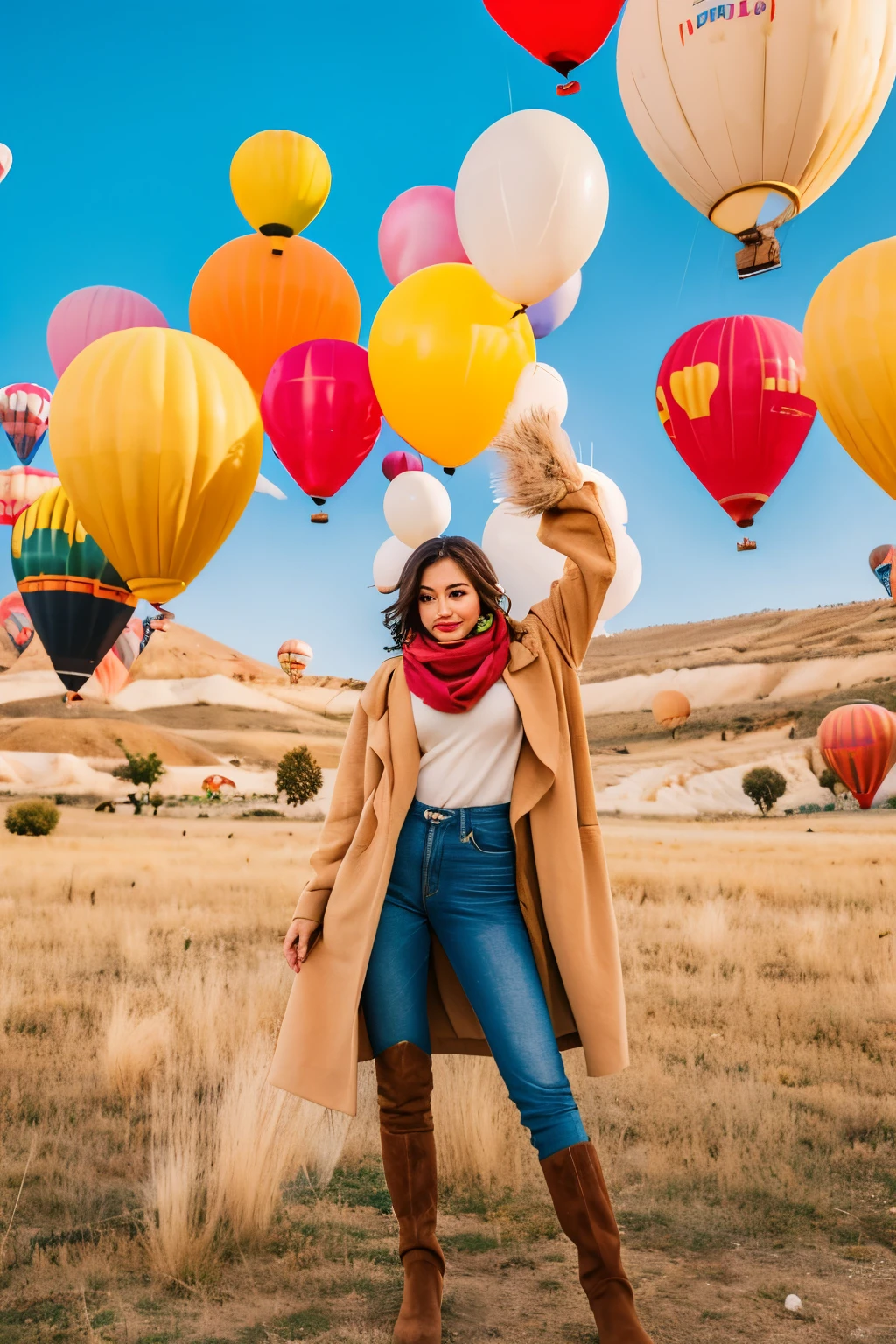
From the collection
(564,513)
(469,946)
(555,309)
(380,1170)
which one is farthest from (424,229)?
(380,1170)

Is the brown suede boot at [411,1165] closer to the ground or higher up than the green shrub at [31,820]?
closer to the ground

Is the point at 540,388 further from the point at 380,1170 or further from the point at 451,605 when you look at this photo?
the point at 380,1170

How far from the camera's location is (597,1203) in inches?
91.1

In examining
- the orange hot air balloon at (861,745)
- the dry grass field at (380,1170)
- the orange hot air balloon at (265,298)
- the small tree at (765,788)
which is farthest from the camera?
the small tree at (765,788)

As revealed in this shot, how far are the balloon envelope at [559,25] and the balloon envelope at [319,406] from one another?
2150 mm

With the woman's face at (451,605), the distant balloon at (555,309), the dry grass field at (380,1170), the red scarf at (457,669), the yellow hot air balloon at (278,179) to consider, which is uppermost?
the yellow hot air balloon at (278,179)

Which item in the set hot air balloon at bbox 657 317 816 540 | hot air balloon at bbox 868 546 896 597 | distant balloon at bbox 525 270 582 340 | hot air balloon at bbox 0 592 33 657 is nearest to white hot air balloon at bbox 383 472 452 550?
distant balloon at bbox 525 270 582 340

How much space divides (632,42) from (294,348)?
2814 millimetres

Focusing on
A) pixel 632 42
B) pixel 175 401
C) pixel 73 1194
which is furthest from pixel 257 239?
pixel 73 1194

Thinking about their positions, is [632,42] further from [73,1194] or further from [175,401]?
[73,1194]

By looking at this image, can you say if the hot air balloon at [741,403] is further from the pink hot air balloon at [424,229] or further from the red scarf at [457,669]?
the red scarf at [457,669]

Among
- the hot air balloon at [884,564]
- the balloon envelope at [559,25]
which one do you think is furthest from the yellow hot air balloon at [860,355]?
the hot air balloon at [884,564]

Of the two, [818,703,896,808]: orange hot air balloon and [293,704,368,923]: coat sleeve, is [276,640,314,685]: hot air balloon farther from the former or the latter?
[293,704,368,923]: coat sleeve

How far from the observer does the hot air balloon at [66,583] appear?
8.39m
